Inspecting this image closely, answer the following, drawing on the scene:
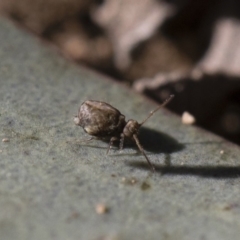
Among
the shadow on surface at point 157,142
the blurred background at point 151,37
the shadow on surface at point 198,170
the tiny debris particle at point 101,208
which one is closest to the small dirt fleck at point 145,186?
the shadow on surface at point 198,170

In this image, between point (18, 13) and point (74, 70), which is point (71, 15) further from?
point (74, 70)

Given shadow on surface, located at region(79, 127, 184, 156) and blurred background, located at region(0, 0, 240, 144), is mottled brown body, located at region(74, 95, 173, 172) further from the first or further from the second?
blurred background, located at region(0, 0, 240, 144)

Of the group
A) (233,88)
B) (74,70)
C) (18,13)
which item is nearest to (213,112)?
(233,88)

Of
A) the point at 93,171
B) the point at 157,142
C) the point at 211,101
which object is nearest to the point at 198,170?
the point at 157,142

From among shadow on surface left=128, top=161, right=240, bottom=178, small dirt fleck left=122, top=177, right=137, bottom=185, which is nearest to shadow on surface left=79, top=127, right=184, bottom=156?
shadow on surface left=128, top=161, right=240, bottom=178

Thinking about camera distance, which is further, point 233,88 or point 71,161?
point 233,88

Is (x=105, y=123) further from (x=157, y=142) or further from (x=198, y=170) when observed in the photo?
(x=198, y=170)

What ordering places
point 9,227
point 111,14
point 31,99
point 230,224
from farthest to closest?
point 111,14
point 31,99
point 230,224
point 9,227
